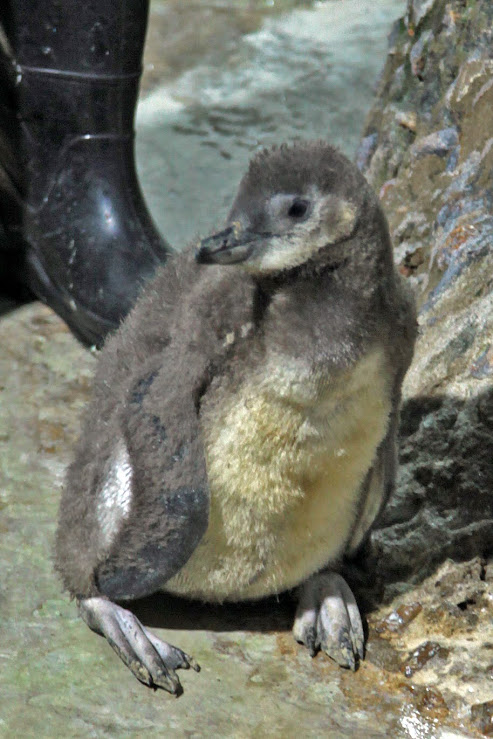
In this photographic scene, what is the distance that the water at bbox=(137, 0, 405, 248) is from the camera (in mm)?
4422

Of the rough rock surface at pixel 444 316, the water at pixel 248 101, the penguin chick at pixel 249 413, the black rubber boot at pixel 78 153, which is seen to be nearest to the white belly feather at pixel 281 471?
the penguin chick at pixel 249 413

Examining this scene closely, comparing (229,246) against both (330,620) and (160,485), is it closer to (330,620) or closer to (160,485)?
(160,485)

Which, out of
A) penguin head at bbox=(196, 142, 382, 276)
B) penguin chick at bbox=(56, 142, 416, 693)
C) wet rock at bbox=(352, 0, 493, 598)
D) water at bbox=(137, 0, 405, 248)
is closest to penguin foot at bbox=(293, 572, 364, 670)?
penguin chick at bbox=(56, 142, 416, 693)

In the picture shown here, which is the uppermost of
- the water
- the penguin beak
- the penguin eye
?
the penguin eye

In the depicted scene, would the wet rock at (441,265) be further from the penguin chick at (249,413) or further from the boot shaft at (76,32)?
the boot shaft at (76,32)

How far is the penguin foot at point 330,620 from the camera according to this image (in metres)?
2.02

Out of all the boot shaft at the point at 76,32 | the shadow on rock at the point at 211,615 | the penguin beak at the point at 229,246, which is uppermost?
the penguin beak at the point at 229,246

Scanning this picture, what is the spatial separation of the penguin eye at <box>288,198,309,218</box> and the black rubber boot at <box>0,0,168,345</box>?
1.31 m

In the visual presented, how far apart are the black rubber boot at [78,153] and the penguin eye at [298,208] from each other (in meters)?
1.31

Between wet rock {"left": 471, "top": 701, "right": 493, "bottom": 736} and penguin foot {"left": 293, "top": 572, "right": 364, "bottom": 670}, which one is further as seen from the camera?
penguin foot {"left": 293, "top": 572, "right": 364, "bottom": 670}

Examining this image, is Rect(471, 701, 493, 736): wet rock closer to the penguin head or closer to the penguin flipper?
the penguin flipper

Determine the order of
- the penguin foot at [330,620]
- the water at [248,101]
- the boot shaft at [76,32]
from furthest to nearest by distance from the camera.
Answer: the water at [248,101] < the boot shaft at [76,32] < the penguin foot at [330,620]

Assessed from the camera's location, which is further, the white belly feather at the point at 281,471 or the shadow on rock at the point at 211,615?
the shadow on rock at the point at 211,615

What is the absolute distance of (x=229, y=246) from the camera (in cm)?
175
